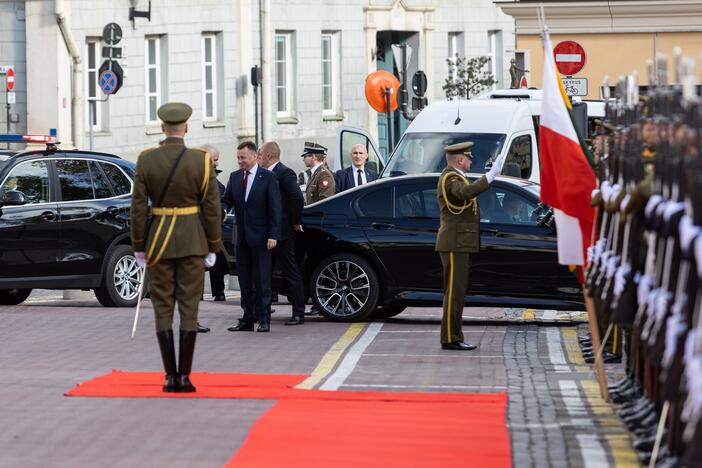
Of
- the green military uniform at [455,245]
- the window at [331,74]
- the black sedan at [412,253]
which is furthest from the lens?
the window at [331,74]

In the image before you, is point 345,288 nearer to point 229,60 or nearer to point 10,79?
point 10,79

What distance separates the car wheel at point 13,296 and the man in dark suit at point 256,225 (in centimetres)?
426

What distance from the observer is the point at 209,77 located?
42750 millimetres

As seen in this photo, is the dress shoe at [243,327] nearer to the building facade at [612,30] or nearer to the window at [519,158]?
the window at [519,158]

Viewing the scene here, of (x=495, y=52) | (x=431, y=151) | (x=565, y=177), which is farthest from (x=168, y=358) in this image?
(x=495, y=52)

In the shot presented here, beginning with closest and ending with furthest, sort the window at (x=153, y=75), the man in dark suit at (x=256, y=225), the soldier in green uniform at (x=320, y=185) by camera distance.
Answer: the man in dark suit at (x=256, y=225)
the soldier in green uniform at (x=320, y=185)
the window at (x=153, y=75)

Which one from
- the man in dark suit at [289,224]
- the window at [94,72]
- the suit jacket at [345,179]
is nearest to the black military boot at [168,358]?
the man in dark suit at [289,224]

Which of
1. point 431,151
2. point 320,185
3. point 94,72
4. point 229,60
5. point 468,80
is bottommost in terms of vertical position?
point 320,185

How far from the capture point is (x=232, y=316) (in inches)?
714

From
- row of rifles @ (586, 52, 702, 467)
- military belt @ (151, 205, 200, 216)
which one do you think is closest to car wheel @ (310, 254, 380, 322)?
military belt @ (151, 205, 200, 216)

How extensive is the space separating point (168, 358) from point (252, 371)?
147 cm

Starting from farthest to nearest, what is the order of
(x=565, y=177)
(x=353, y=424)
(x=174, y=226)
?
(x=174, y=226) → (x=565, y=177) → (x=353, y=424)

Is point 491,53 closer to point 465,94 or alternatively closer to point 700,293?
point 465,94

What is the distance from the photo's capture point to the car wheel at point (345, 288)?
675 inches
